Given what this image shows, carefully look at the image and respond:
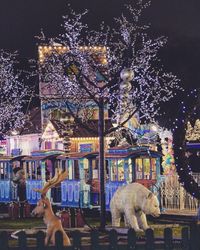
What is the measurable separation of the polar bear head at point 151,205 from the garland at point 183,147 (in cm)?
82

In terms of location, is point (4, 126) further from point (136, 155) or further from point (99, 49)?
point (136, 155)

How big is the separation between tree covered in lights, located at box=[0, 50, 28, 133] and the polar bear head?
27188 millimetres

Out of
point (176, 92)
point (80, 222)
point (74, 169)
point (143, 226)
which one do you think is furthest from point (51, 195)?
point (176, 92)

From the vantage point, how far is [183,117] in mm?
16422

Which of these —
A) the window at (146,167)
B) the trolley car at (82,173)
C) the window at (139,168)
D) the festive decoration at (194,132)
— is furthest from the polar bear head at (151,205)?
the festive decoration at (194,132)

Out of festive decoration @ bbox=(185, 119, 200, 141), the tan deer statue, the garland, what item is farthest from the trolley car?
the tan deer statue

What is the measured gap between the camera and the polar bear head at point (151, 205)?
16594 millimetres

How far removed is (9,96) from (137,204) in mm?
30261

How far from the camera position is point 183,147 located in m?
16.5

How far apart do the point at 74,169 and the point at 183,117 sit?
10539 millimetres

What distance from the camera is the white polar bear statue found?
54.6 feet

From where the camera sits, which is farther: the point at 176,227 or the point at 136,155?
the point at 136,155

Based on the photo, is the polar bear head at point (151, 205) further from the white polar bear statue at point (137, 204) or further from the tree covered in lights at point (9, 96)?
the tree covered in lights at point (9, 96)

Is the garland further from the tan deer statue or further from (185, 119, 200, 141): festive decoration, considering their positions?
(185, 119, 200, 141): festive decoration
